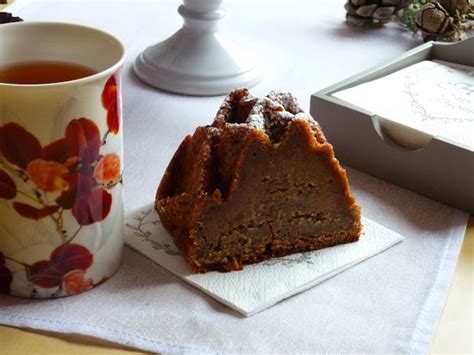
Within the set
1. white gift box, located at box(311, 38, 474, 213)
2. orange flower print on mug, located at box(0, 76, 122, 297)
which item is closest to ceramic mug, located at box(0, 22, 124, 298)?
orange flower print on mug, located at box(0, 76, 122, 297)

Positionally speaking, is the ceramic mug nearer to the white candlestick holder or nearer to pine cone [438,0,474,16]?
the white candlestick holder

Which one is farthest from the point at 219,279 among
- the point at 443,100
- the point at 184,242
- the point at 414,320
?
the point at 443,100

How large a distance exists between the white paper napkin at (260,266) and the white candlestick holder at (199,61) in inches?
13.2

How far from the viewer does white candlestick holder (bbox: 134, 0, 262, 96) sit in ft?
3.69

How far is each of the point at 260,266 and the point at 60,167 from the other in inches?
8.4

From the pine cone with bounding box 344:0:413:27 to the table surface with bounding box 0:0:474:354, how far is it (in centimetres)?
71

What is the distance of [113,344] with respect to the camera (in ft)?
2.19

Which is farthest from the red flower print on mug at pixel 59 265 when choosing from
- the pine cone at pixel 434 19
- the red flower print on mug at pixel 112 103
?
the pine cone at pixel 434 19

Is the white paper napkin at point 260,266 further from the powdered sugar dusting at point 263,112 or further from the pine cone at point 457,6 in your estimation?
the pine cone at point 457,6

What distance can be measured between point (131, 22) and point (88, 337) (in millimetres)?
800

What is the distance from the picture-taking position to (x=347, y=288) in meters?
0.74

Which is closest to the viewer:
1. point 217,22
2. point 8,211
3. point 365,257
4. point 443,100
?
point 8,211

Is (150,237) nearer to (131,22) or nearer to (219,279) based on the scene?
(219,279)

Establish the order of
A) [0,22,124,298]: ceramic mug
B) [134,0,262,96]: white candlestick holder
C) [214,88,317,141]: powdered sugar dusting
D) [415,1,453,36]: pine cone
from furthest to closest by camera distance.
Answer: [415,1,453,36]: pine cone < [134,0,262,96]: white candlestick holder < [214,88,317,141]: powdered sugar dusting < [0,22,124,298]: ceramic mug
